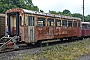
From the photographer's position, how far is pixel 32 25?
14.1m

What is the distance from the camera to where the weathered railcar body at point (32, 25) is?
13523mm

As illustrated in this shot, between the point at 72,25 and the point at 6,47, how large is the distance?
9.56 meters

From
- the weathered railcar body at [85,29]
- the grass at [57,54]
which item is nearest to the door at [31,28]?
the grass at [57,54]

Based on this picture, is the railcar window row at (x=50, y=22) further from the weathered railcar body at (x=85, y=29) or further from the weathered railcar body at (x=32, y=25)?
the weathered railcar body at (x=85, y=29)

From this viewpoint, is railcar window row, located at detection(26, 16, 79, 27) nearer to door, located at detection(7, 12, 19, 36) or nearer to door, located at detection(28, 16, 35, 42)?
door, located at detection(28, 16, 35, 42)

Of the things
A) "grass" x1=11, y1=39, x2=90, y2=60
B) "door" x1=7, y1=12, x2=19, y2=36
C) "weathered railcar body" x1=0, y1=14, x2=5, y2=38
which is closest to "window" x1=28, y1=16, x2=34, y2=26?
"door" x1=7, y1=12, x2=19, y2=36

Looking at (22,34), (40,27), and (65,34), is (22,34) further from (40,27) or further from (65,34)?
(65,34)

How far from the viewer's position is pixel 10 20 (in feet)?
48.2

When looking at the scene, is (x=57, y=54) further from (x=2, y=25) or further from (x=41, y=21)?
(x=2, y=25)

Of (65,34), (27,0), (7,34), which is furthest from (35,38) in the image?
(27,0)

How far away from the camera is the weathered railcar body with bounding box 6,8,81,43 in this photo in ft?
44.4

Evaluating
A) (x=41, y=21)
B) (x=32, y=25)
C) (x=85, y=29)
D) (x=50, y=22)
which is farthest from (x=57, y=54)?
(x=85, y=29)

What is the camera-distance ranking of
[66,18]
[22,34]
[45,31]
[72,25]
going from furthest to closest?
[72,25], [66,18], [45,31], [22,34]

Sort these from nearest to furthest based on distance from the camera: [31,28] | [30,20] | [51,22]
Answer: [30,20] < [31,28] < [51,22]
